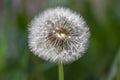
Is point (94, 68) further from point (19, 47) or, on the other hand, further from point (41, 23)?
point (41, 23)

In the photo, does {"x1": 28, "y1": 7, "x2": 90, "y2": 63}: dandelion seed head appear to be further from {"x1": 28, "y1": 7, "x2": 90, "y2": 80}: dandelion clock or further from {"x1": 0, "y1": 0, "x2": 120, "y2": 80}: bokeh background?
{"x1": 0, "y1": 0, "x2": 120, "y2": 80}: bokeh background

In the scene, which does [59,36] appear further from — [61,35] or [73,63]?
[73,63]

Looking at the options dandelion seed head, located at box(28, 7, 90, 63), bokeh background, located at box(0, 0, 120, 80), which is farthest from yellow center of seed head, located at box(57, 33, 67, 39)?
bokeh background, located at box(0, 0, 120, 80)

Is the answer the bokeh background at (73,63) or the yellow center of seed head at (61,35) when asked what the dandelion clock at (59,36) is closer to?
the yellow center of seed head at (61,35)

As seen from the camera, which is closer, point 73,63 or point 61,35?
point 61,35

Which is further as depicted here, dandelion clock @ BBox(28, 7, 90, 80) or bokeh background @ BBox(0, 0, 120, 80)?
bokeh background @ BBox(0, 0, 120, 80)

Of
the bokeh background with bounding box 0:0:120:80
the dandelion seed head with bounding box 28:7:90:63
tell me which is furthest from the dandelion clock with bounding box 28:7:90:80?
the bokeh background with bounding box 0:0:120:80

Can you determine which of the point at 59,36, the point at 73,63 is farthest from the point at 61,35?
the point at 73,63
